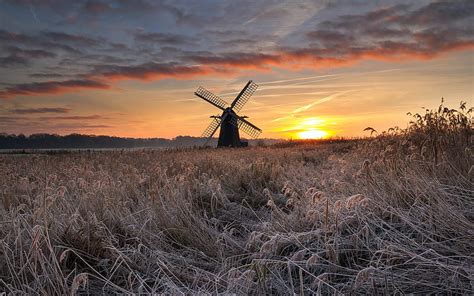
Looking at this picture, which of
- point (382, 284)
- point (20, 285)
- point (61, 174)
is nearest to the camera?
point (382, 284)

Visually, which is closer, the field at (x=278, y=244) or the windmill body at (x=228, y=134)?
the field at (x=278, y=244)

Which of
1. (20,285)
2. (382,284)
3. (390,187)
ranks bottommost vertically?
(20,285)

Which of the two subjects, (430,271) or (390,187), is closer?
(430,271)

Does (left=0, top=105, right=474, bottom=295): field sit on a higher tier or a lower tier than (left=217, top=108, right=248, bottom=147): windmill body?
lower

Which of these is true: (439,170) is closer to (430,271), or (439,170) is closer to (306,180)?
(430,271)

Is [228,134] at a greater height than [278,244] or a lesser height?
greater

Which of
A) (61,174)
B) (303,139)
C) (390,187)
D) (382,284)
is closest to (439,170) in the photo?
(390,187)

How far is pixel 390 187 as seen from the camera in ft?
16.3

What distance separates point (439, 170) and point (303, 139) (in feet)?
95.6

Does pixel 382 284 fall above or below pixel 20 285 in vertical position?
above

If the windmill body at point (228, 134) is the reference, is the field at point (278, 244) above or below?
below

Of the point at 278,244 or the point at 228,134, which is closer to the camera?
the point at 278,244

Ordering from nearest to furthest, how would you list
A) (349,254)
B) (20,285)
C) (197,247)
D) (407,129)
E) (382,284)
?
(382,284)
(20,285)
(349,254)
(197,247)
(407,129)

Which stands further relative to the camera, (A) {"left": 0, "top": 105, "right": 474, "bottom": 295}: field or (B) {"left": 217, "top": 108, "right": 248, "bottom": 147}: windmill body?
(B) {"left": 217, "top": 108, "right": 248, "bottom": 147}: windmill body
